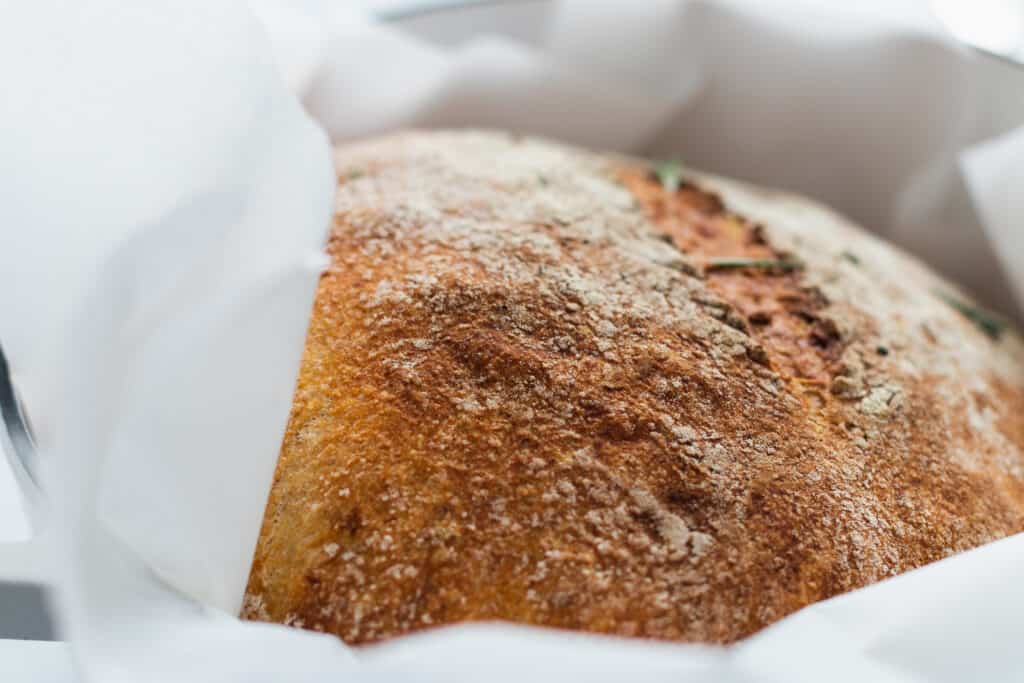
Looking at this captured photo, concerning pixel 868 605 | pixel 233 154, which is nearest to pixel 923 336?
pixel 868 605

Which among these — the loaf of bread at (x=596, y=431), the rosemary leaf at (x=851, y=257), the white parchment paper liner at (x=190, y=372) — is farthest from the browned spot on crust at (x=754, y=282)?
the white parchment paper liner at (x=190, y=372)

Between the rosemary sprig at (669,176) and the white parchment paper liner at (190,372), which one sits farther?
the rosemary sprig at (669,176)

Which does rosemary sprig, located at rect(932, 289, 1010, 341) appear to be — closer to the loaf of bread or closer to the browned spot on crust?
the loaf of bread

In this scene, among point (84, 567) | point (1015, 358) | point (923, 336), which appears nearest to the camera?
point (84, 567)

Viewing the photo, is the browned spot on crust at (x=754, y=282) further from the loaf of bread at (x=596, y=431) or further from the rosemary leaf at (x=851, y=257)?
the rosemary leaf at (x=851, y=257)

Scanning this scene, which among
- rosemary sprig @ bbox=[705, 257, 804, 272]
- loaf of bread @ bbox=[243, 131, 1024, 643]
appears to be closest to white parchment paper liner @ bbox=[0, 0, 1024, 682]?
loaf of bread @ bbox=[243, 131, 1024, 643]

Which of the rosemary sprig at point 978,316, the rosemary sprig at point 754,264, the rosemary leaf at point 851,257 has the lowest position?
the rosemary sprig at point 978,316

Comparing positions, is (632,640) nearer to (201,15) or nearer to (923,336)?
(923,336)
